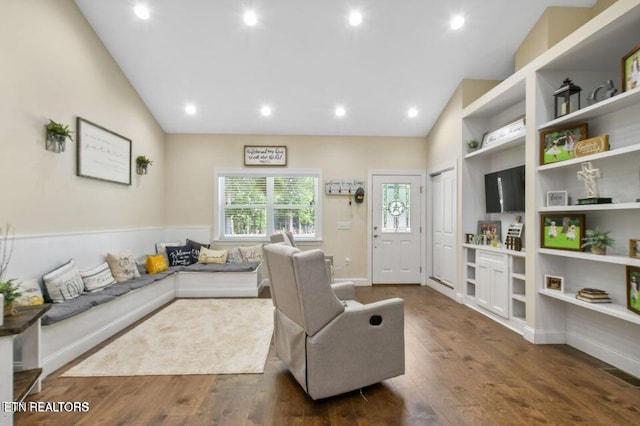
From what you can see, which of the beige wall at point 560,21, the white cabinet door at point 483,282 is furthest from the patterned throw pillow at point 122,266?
the beige wall at point 560,21

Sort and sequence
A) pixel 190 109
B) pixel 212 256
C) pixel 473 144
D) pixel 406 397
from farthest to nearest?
pixel 212 256
pixel 190 109
pixel 473 144
pixel 406 397

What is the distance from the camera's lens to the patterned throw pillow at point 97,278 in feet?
10.4

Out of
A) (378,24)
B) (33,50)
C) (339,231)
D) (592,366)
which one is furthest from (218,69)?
(592,366)

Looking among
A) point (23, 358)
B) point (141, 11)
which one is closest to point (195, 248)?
point (23, 358)

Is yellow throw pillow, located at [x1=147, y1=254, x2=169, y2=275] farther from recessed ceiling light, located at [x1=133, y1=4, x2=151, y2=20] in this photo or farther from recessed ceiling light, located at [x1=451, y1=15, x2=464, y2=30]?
recessed ceiling light, located at [x1=451, y1=15, x2=464, y2=30]

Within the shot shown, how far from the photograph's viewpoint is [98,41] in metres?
3.66

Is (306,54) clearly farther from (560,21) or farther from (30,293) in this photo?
(30,293)

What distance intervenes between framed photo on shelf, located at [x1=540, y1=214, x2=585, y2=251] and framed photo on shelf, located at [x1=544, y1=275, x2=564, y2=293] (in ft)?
0.98

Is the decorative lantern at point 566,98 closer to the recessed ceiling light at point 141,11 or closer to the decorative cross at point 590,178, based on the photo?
the decorative cross at point 590,178

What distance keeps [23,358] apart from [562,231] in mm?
4526

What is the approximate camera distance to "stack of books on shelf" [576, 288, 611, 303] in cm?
257

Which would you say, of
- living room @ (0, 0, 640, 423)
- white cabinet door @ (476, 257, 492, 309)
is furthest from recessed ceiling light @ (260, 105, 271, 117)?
white cabinet door @ (476, 257, 492, 309)

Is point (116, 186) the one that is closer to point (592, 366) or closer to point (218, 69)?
point (218, 69)

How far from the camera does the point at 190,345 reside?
2.88 metres
